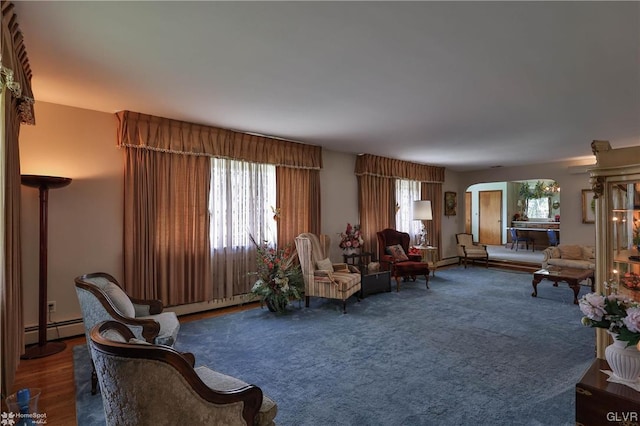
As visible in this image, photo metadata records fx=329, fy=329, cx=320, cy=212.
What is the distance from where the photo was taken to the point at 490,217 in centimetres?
1276

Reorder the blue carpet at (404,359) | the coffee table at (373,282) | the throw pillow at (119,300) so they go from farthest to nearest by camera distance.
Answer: the coffee table at (373,282) < the throw pillow at (119,300) < the blue carpet at (404,359)

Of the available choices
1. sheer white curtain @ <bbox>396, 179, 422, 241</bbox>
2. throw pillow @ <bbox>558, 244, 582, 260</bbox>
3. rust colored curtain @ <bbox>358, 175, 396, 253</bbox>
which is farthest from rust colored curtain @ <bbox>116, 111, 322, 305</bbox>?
throw pillow @ <bbox>558, 244, 582, 260</bbox>

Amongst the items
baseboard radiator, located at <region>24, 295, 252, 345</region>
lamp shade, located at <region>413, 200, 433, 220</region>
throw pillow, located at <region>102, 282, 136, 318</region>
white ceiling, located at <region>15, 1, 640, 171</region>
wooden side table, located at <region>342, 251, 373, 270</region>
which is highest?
white ceiling, located at <region>15, 1, 640, 171</region>

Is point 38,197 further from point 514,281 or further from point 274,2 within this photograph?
point 514,281

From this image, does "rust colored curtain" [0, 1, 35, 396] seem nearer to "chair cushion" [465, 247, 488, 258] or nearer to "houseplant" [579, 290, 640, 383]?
"houseplant" [579, 290, 640, 383]

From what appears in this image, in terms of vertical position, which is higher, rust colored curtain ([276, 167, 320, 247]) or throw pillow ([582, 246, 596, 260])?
rust colored curtain ([276, 167, 320, 247])

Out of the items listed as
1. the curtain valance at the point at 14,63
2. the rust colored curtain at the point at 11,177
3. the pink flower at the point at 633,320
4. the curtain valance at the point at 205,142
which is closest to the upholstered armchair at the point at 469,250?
the curtain valance at the point at 205,142

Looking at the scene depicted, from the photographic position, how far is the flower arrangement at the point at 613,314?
61.8 inches

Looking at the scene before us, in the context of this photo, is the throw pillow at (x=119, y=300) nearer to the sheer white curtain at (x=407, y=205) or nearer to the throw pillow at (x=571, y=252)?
the sheer white curtain at (x=407, y=205)

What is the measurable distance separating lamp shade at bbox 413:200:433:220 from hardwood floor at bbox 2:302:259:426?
20.2 feet

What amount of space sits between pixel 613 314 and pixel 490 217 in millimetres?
12233

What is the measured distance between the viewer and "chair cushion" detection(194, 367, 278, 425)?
5.16 feet

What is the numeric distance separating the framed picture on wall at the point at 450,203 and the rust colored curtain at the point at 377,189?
1544 millimetres

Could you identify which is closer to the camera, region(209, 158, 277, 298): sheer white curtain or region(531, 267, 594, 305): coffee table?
region(209, 158, 277, 298): sheer white curtain
